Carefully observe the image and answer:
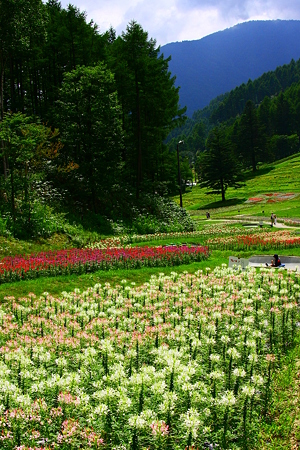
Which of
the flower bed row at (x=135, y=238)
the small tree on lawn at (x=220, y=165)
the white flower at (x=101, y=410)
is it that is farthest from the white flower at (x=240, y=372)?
the small tree on lawn at (x=220, y=165)

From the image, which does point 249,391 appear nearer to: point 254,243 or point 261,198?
point 254,243

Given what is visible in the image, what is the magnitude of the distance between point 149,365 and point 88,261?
862cm

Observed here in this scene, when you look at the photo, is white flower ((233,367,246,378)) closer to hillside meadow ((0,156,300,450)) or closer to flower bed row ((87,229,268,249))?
hillside meadow ((0,156,300,450))

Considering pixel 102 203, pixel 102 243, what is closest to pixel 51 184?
pixel 102 203

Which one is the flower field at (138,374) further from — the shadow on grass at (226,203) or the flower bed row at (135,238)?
the shadow on grass at (226,203)

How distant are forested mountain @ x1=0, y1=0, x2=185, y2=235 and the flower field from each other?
1199 cm

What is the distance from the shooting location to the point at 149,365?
21.0 ft

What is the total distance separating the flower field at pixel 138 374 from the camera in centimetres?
436

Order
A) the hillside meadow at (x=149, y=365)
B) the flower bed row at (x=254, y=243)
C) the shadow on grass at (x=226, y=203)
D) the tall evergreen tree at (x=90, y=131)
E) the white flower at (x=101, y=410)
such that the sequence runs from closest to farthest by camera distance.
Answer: the white flower at (x=101, y=410) < the hillside meadow at (x=149, y=365) < the flower bed row at (x=254, y=243) < the tall evergreen tree at (x=90, y=131) < the shadow on grass at (x=226, y=203)

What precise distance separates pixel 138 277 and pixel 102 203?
1569 centimetres

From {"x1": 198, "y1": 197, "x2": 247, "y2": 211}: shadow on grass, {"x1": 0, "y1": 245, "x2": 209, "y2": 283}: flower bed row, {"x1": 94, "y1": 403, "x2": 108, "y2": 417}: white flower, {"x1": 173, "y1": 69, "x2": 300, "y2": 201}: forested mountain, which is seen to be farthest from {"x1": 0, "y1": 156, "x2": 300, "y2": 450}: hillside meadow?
{"x1": 173, "y1": 69, "x2": 300, "y2": 201}: forested mountain

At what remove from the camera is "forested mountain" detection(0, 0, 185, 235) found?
798 inches

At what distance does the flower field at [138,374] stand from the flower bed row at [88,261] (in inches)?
116

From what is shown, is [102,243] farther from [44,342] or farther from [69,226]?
[44,342]
